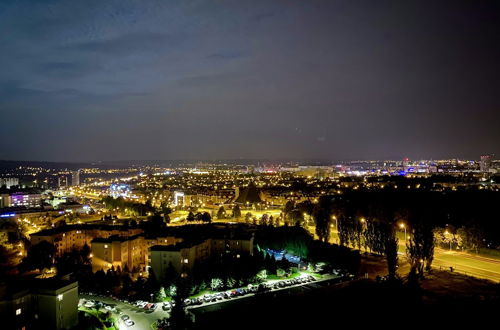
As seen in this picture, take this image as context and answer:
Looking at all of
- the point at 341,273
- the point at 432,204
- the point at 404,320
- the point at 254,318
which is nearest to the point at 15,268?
the point at 254,318

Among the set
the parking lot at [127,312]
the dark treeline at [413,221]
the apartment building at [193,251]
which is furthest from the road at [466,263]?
the parking lot at [127,312]

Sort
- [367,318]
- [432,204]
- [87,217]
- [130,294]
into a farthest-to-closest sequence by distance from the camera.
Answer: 1. [87,217]
2. [432,204]
3. [130,294]
4. [367,318]

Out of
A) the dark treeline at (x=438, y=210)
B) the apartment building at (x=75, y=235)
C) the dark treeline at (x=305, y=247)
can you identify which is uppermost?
the dark treeline at (x=438, y=210)

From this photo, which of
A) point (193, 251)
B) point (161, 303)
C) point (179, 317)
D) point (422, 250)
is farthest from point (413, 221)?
point (179, 317)

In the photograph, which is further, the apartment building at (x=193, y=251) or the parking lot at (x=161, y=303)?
the apartment building at (x=193, y=251)

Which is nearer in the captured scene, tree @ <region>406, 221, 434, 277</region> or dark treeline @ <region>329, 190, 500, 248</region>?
tree @ <region>406, 221, 434, 277</region>

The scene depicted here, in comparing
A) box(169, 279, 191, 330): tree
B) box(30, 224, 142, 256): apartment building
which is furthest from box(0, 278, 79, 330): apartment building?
box(30, 224, 142, 256): apartment building

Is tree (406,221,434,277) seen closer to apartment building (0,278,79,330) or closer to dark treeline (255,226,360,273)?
dark treeline (255,226,360,273)

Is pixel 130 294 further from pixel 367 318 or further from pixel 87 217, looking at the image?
pixel 87 217

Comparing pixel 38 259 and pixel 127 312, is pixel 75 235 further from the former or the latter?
pixel 127 312

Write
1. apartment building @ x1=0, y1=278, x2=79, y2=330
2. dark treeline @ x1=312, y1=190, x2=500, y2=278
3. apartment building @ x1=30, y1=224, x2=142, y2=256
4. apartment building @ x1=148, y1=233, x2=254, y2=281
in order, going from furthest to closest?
apartment building @ x1=30, y1=224, x2=142, y2=256 < dark treeline @ x1=312, y1=190, x2=500, y2=278 < apartment building @ x1=148, y1=233, x2=254, y2=281 < apartment building @ x1=0, y1=278, x2=79, y2=330

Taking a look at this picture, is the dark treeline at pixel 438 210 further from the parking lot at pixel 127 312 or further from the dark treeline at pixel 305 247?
the parking lot at pixel 127 312
